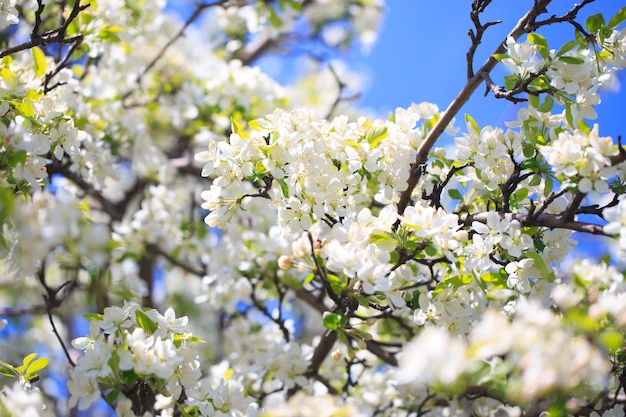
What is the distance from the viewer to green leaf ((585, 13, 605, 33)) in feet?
6.00

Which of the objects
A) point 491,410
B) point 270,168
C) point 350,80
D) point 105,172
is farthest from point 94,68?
point 350,80

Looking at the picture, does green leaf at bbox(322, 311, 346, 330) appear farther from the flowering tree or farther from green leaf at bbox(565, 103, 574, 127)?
green leaf at bbox(565, 103, 574, 127)

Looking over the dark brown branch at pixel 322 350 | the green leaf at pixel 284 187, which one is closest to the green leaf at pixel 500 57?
the green leaf at pixel 284 187

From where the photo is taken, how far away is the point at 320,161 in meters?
1.88

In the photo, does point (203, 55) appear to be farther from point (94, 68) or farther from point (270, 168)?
point (270, 168)

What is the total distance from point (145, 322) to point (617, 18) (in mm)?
1848

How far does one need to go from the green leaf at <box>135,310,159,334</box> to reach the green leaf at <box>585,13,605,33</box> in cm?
175

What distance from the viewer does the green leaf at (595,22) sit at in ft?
6.00

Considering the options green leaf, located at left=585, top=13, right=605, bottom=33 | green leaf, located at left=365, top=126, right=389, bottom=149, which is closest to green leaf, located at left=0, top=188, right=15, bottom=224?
green leaf, located at left=365, top=126, right=389, bottom=149

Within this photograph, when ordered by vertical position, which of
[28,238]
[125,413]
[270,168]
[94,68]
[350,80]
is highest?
[350,80]

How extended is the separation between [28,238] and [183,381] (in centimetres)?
72

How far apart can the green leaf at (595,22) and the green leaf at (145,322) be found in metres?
1.75

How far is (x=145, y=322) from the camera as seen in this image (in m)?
1.73

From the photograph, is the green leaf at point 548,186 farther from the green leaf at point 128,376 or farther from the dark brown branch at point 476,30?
the green leaf at point 128,376
